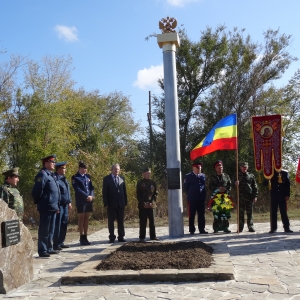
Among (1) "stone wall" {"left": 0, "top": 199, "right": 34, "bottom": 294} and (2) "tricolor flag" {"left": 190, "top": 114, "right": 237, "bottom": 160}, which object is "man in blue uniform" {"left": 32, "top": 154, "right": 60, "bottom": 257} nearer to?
(1) "stone wall" {"left": 0, "top": 199, "right": 34, "bottom": 294}

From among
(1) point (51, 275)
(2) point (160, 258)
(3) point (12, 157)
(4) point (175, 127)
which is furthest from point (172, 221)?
(3) point (12, 157)

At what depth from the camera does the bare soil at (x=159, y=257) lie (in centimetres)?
618

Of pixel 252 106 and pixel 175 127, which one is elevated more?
pixel 252 106

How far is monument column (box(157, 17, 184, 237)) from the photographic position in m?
10.2

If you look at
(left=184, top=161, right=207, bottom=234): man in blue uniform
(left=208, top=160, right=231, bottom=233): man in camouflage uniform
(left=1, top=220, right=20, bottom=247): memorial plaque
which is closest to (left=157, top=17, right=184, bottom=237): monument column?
(left=184, top=161, right=207, bottom=234): man in blue uniform

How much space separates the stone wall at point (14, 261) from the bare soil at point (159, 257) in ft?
3.29

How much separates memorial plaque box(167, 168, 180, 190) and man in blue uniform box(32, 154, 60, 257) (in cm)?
294

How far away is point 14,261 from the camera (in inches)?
228

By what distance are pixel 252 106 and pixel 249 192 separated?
1697cm

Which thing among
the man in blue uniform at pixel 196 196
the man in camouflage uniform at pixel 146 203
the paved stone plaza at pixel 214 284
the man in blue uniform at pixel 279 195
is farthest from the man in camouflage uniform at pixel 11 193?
the man in blue uniform at pixel 279 195

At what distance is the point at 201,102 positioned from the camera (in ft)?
90.2

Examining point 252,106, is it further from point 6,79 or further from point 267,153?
point 267,153

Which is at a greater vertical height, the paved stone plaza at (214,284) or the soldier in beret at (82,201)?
the soldier in beret at (82,201)

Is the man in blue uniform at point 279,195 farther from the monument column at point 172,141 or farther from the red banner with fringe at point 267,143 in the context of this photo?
the monument column at point 172,141
